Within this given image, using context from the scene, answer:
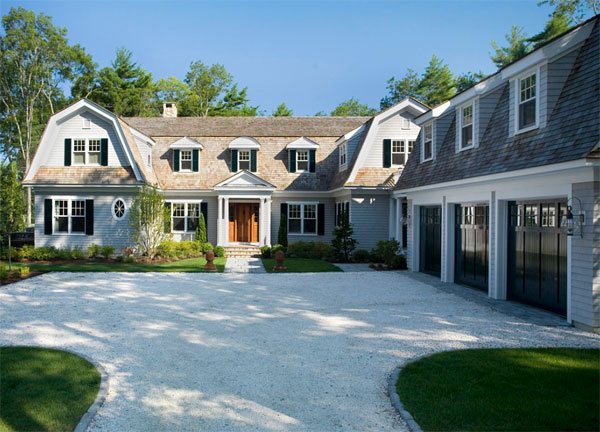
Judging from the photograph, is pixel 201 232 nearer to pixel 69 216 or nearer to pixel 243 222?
pixel 243 222

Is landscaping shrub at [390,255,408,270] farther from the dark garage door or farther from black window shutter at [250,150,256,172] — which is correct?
black window shutter at [250,150,256,172]

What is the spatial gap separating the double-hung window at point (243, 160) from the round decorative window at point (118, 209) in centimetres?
692

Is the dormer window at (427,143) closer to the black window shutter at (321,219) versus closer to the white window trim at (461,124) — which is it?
the white window trim at (461,124)

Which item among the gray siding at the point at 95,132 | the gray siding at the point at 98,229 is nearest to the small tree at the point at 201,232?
the gray siding at the point at 98,229

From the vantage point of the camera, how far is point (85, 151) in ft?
80.7

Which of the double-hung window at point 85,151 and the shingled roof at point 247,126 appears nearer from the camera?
the double-hung window at point 85,151

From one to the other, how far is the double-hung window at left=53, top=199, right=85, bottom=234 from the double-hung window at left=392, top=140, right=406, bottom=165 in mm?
15874

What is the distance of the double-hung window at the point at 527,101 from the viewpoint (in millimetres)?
11352

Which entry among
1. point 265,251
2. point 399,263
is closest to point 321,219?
point 265,251

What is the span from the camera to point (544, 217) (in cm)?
1111

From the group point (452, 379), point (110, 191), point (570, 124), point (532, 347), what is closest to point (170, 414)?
point (452, 379)

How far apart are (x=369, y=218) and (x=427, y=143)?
667 cm

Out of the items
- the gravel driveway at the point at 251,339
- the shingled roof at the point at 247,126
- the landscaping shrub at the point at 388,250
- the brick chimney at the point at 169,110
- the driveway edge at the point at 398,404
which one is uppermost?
the brick chimney at the point at 169,110

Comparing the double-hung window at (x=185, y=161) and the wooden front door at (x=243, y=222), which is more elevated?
the double-hung window at (x=185, y=161)
